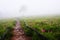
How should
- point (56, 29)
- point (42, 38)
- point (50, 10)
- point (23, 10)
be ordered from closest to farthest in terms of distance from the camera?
point (42, 38)
point (56, 29)
point (23, 10)
point (50, 10)

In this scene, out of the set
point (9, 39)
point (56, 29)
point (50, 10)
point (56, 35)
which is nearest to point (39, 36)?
point (56, 35)

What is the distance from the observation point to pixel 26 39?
10.5 meters

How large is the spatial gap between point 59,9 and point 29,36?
1271 inches

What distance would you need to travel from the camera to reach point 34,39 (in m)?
10.1

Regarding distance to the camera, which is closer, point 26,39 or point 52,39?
point 52,39

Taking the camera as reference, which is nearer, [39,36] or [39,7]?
[39,36]

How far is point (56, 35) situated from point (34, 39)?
1597 mm

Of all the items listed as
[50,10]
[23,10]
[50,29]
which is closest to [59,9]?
[50,10]

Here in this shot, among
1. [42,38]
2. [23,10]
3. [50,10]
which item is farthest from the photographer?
[50,10]

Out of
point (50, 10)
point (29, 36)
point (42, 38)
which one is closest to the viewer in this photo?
point (42, 38)

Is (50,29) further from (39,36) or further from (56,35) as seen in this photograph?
(39,36)

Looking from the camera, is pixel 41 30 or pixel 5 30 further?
pixel 5 30

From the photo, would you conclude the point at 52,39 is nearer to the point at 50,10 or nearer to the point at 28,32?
the point at 28,32

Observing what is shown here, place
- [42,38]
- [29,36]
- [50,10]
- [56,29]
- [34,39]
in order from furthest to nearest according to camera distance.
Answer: [50,10] < [56,29] < [29,36] < [34,39] < [42,38]
